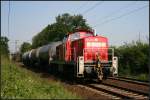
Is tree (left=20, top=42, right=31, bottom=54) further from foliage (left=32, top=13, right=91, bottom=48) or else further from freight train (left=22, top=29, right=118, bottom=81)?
freight train (left=22, top=29, right=118, bottom=81)

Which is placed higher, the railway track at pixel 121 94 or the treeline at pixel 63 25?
the treeline at pixel 63 25

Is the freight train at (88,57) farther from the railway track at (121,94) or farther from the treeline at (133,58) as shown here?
the treeline at (133,58)

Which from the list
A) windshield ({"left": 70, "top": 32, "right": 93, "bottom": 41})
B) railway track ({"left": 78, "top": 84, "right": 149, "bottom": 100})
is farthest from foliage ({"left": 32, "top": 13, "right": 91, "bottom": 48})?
railway track ({"left": 78, "top": 84, "right": 149, "bottom": 100})

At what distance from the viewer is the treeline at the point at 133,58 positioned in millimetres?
27391

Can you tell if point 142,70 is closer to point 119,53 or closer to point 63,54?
point 119,53

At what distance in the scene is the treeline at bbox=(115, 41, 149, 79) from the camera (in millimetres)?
27391

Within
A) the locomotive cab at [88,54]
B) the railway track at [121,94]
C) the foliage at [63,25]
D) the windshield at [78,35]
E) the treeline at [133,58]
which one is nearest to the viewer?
the railway track at [121,94]

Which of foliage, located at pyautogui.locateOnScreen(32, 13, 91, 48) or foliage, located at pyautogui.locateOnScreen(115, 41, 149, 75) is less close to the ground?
foliage, located at pyautogui.locateOnScreen(32, 13, 91, 48)

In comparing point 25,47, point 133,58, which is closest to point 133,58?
point 133,58

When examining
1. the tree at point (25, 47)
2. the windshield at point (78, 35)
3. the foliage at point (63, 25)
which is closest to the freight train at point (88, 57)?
the windshield at point (78, 35)

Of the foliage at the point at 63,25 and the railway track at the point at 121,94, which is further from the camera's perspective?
the foliage at the point at 63,25

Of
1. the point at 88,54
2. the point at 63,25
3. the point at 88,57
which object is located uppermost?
the point at 63,25

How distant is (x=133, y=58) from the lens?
2875cm

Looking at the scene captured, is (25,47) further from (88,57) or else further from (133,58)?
(88,57)
